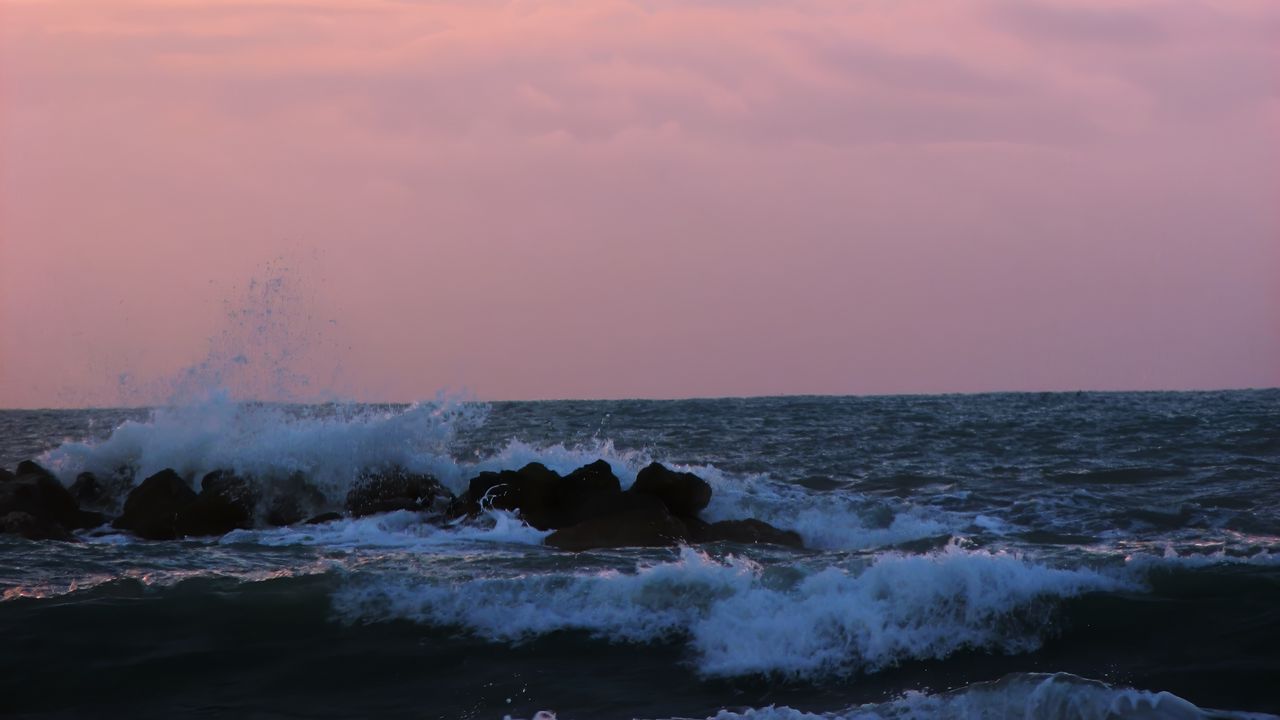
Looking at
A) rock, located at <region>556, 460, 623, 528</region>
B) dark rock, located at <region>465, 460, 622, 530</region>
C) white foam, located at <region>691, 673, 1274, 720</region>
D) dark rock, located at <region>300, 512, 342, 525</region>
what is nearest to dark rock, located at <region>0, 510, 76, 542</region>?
dark rock, located at <region>300, 512, 342, 525</region>

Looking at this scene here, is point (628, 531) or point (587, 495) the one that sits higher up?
point (587, 495)

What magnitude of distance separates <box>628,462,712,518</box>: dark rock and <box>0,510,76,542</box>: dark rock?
6.80m

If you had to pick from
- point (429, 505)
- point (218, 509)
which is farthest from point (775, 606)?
point (218, 509)

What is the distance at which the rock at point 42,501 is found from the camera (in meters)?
14.3

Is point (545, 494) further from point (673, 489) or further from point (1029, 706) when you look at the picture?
point (1029, 706)

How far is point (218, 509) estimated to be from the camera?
1508 cm

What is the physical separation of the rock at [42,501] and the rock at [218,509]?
1315 mm

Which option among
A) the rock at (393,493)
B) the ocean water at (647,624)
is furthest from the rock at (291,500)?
the ocean water at (647,624)

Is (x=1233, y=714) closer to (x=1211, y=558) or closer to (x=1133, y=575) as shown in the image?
(x=1133, y=575)

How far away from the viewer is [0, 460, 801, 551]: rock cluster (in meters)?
13.8

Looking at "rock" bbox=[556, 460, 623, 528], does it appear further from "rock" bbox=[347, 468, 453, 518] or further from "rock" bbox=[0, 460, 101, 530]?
"rock" bbox=[0, 460, 101, 530]

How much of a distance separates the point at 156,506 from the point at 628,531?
615 centimetres

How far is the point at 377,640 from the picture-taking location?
948cm

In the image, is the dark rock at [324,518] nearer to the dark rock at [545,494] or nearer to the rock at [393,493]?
the rock at [393,493]
